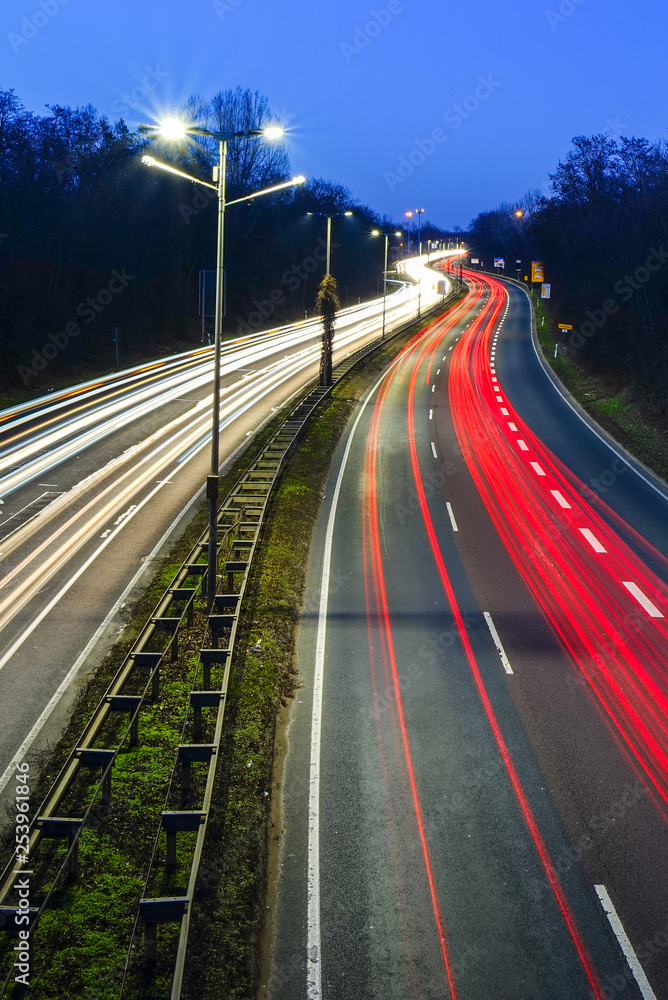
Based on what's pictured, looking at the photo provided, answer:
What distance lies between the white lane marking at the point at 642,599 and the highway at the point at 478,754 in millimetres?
64

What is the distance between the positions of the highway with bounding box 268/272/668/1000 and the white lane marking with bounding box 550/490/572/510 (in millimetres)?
99

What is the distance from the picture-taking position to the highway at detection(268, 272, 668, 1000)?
785 centimetres

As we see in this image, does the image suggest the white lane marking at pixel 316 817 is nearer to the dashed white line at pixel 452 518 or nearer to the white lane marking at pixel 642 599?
the dashed white line at pixel 452 518

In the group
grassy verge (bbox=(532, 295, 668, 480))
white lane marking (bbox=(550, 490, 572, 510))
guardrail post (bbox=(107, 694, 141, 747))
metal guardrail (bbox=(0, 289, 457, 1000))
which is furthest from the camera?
grassy verge (bbox=(532, 295, 668, 480))

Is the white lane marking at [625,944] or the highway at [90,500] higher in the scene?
the highway at [90,500]

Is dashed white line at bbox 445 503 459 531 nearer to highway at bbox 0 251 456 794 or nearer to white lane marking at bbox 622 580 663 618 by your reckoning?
white lane marking at bbox 622 580 663 618

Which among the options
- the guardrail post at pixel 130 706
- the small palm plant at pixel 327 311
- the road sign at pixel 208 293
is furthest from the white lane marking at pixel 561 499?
the guardrail post at pixel 130 706

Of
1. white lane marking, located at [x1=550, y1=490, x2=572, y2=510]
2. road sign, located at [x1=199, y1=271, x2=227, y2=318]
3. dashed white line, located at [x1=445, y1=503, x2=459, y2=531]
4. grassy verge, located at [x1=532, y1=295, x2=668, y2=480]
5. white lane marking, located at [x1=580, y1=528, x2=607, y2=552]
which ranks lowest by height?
white lane marking, located at [x1=580, y1=528, x2=607, y2=552]

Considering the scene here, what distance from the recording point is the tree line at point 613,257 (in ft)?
135

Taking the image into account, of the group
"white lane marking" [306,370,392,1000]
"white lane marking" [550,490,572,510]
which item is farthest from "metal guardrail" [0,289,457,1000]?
"white lane marking" [550,490,572,510]

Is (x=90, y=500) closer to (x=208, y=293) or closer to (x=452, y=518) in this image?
(x=208, y=293)

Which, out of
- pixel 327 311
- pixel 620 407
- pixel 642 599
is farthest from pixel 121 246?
pixel 642 599

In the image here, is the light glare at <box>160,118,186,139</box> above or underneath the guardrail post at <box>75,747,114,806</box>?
above

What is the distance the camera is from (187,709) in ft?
38.0
